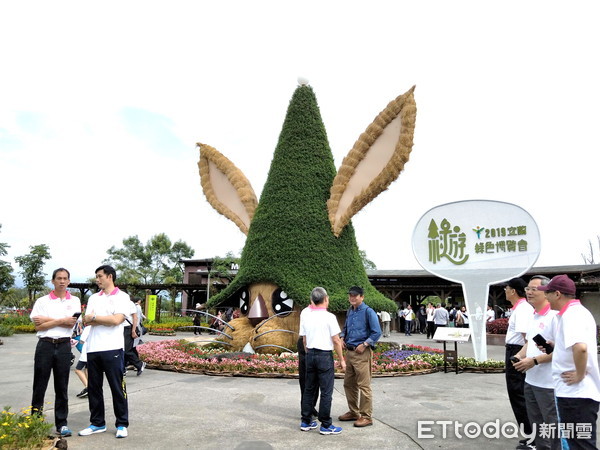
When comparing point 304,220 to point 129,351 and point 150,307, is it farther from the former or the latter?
point 150,307

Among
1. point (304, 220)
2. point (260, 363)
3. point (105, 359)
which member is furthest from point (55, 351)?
point (304, 220)

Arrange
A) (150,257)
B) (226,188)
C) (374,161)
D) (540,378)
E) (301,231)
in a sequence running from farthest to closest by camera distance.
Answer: (150,257) < (226,188) < (301,231) < (374,161) < (540,378)

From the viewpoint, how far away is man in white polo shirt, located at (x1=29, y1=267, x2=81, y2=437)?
14.9 ft

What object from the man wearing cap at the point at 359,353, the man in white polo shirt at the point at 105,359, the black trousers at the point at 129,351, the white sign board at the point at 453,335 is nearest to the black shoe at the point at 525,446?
the man wearing cap at the point at 359,353

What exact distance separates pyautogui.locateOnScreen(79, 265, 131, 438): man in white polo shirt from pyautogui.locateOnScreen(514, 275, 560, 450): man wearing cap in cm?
356

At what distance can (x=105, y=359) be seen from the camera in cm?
457

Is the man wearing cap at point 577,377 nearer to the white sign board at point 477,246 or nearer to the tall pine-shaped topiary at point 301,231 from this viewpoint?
the tall pine-shaped topiary at point 301,231

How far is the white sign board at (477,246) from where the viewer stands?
10102 millimetres

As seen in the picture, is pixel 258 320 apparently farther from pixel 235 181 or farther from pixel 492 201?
pixel 492 201

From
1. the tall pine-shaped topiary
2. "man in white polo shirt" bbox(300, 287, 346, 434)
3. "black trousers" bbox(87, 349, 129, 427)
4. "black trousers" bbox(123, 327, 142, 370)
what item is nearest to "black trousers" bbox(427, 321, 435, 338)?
the tall pine-shaped topiary

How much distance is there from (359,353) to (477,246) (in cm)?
622

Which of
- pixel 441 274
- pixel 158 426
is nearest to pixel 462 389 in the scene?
pixel 441 274

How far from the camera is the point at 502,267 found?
33.5ft

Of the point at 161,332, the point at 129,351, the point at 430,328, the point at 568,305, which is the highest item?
the point at 568,305
